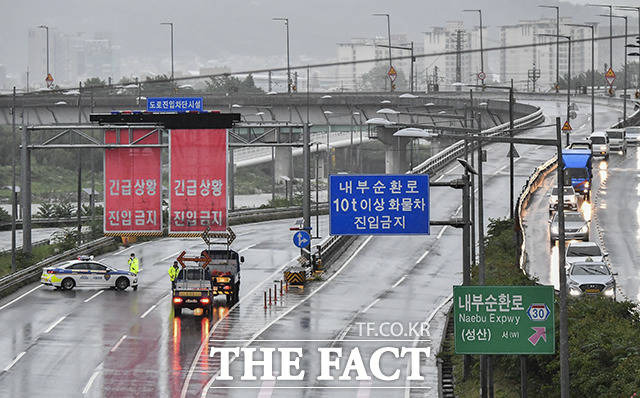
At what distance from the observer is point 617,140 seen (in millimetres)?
96312

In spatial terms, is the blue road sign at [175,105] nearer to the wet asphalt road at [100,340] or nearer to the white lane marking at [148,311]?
the wet asphalt road at [100,340]

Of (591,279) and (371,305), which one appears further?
(371,305)

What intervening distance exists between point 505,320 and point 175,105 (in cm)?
3093

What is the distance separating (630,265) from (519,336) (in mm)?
27784

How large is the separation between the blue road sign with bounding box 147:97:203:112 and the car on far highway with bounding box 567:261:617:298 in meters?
18.4

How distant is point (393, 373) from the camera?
39.8m

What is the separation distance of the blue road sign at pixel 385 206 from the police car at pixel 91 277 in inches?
887

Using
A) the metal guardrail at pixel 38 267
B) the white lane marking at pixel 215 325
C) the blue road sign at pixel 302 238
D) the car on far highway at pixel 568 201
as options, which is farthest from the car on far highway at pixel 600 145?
the metal guardrail at pixel 38 267

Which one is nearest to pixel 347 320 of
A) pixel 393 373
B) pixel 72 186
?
pixel 393 373

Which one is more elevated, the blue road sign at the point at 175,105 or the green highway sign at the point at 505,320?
the blue road sign at the point at 175,105

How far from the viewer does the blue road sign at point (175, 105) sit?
5572 centimetres

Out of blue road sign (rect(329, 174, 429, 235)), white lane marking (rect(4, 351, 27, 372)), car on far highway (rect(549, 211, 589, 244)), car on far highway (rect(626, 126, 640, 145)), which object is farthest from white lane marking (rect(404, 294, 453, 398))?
car on far highway (rect(626, 126, 640, 145))

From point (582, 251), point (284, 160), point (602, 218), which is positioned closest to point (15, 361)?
point (582, 251)

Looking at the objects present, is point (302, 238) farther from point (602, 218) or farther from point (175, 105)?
point (602, 218)
